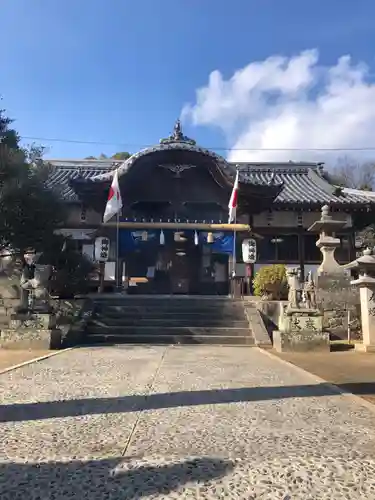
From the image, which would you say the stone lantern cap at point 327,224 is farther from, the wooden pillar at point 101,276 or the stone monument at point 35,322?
the stone monument at point 35,322

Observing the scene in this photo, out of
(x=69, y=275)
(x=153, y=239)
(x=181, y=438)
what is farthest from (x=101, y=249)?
(x=181, y=438)

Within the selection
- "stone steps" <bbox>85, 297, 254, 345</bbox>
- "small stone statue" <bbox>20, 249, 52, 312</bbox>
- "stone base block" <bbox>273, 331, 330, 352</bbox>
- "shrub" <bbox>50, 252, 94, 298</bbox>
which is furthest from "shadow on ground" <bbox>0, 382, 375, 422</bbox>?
"shrub" <bbox>50, 252, 94, 298</bbox>

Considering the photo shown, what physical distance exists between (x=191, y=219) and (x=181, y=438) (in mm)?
17050

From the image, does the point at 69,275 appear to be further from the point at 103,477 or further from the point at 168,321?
the point at 103,477

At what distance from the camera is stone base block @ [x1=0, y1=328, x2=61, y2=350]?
1070cm

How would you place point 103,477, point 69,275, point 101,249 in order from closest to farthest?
point 103,477 < point 69,275 < point 101,249

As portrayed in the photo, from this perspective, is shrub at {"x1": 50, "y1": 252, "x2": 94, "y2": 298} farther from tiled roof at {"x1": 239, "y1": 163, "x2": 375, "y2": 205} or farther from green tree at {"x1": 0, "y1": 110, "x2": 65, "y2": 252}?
tiled roof at {"x1": 239, "y1": 163, "x2": 375, "y2": 205}

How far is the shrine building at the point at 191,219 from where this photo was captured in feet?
62.5

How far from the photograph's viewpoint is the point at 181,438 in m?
3.42

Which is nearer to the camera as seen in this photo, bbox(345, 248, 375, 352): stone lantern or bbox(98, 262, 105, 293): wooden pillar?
bbox(345, 248, 375, 352): stone lantern

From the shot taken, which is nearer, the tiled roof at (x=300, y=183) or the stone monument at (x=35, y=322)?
the stone monument at (x=35, y=322)

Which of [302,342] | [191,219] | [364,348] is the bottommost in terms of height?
[364,348]

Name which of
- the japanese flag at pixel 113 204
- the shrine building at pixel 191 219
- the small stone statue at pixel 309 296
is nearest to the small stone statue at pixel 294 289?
the small stone statue at pixel 309 296

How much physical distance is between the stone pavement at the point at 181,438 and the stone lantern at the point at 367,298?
5.55 m
